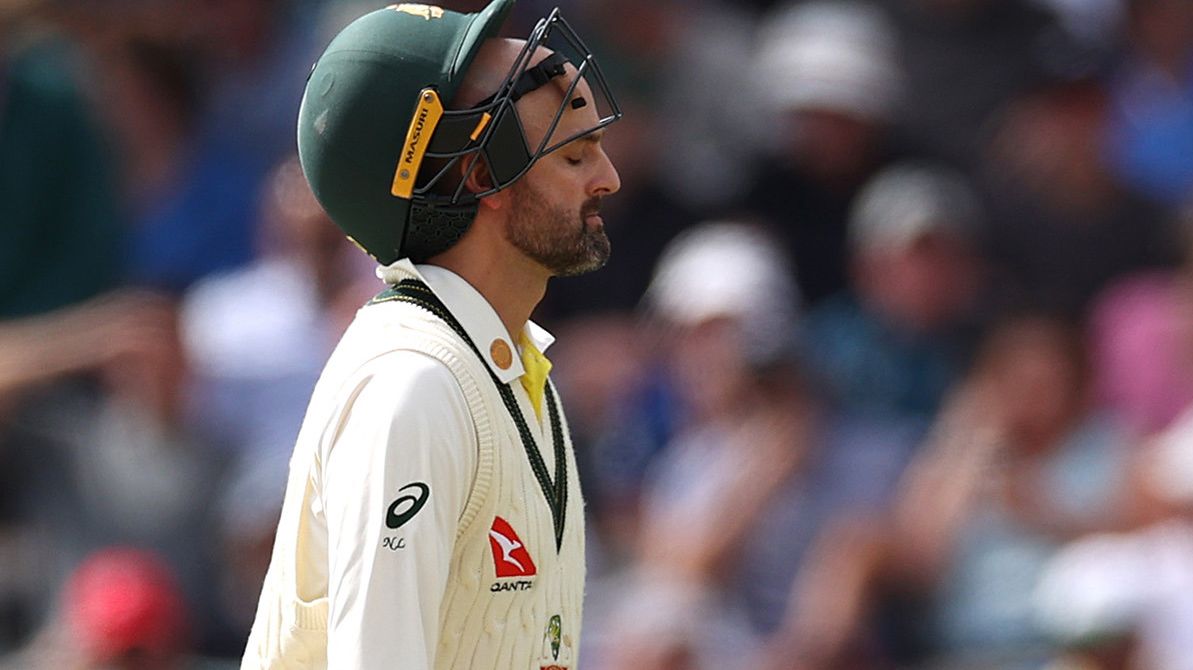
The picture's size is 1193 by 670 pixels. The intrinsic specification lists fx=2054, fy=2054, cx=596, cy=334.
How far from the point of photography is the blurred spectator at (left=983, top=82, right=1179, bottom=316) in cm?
817

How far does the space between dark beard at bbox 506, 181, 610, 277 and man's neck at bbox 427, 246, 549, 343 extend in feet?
0.12

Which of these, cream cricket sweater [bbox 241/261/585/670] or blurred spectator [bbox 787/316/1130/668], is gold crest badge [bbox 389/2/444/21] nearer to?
cream cricket sweater [bbox 241/261/585/670]

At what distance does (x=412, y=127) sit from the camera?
A: 144 inches

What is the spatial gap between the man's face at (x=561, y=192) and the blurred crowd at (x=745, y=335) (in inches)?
Result: 127

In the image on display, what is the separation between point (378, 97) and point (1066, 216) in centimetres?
517

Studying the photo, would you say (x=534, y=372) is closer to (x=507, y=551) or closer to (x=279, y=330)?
(x=507, y=551)

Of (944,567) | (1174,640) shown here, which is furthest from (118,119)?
(1174,640)

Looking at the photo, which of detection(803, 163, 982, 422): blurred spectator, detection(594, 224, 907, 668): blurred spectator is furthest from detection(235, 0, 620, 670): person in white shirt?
detection(803, 163, 982, 422): blurred spectator

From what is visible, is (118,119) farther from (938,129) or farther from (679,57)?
(938,129)

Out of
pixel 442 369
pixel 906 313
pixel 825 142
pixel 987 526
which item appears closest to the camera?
pixel 442 369

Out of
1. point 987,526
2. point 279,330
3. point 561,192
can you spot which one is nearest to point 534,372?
point 561,192

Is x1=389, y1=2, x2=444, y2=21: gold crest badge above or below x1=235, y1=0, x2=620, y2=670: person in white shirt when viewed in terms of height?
above

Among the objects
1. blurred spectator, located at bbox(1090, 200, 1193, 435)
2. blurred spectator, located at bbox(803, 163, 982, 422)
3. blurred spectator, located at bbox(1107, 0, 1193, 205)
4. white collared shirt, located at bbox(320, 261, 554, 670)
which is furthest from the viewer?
blurred spectator, located at bbox(1107, 0, 1193, 205)

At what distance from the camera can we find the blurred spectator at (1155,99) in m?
8.78
